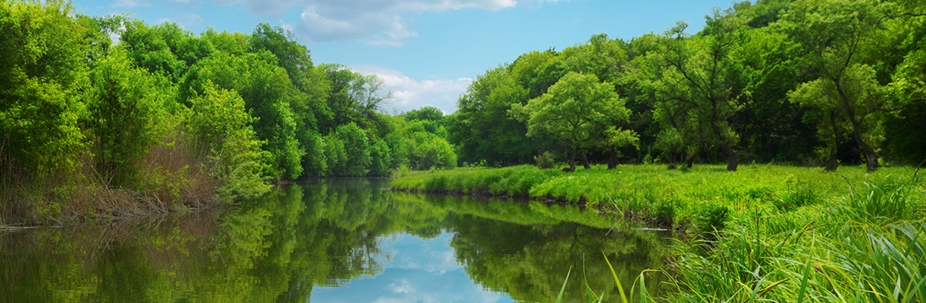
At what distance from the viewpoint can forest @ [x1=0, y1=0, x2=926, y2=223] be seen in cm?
1488

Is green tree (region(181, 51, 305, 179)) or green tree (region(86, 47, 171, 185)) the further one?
green tree (region(181, 51, 305, 179))

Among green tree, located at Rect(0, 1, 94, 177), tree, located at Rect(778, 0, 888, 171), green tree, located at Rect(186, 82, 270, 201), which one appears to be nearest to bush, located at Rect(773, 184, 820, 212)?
tree, located at Rect(778, 0, 888, 171)

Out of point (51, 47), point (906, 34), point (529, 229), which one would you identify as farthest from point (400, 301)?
point (906, 34)

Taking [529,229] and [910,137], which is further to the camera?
[910,137]

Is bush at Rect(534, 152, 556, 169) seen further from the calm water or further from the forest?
the calm water

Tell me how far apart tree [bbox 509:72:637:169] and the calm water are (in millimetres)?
14347

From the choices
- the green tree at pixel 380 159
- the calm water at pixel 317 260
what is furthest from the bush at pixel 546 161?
the green tree at pixel 380 159

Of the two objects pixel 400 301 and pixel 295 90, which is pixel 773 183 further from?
pixel 295 90

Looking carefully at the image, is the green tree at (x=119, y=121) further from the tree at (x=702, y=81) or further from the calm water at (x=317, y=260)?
the tree at (x=702, y=81)

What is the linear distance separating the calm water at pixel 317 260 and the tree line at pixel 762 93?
12.9 metres

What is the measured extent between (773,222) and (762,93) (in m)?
32.9

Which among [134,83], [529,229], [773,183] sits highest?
[134,83]

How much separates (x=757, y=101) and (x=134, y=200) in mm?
35020

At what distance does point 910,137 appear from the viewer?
2406cm
